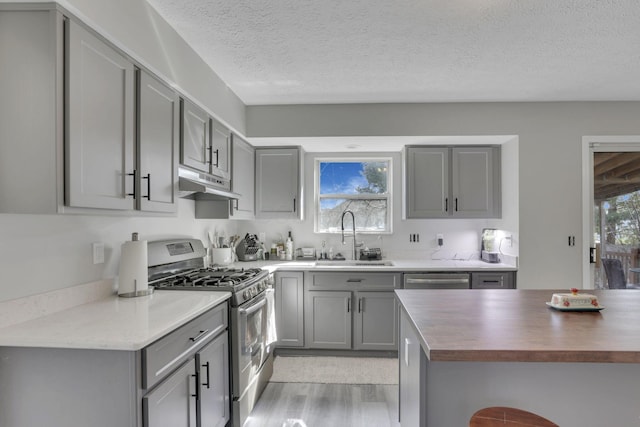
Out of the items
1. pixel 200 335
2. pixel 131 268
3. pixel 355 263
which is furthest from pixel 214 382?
pixel 355 263

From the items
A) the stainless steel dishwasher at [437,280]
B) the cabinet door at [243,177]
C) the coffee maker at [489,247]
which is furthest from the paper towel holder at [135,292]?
the coffee maker at [489,247]

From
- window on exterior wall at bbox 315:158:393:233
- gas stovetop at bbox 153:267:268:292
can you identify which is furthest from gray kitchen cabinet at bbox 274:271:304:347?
window on exterior wall at bbox 315:158:393:233

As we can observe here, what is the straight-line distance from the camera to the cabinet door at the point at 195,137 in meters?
2.32

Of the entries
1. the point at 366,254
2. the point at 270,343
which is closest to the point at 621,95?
the point at 366,254

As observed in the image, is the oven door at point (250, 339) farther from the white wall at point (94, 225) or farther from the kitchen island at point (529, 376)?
the kitchen island at point (529, 376)

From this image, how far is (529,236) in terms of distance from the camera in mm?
3365

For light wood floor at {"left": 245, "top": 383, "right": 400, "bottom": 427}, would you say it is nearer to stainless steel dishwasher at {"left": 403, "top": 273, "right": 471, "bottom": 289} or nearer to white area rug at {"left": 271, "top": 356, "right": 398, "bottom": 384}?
white area rug at {"left": 271, "top": 356, "right": 398, "bottom": 384}

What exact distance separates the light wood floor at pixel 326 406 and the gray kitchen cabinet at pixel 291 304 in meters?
0.58

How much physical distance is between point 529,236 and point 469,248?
780mm

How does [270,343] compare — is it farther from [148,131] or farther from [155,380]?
[148,131]

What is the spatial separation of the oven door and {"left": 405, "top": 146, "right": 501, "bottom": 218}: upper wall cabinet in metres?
1.96

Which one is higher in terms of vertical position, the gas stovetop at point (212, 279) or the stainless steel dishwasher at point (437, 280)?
the gas stovetop at point (212, 279)

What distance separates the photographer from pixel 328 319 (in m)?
3.49

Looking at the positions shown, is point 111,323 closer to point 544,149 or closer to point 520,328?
point 520,328
